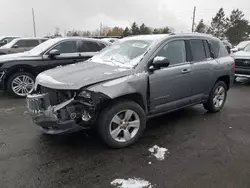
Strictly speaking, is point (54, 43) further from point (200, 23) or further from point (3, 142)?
point (200, 23)

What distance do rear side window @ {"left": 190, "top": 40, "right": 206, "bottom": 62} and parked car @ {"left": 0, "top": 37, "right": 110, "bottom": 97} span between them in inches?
158

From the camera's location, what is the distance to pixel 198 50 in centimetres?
494

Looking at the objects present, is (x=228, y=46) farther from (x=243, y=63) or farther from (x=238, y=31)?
(x=238, y=31)

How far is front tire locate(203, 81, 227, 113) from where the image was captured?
5352mm

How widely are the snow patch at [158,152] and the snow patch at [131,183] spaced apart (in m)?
0.63

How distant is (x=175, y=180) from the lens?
2.97 m

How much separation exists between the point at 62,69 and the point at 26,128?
1375 mm

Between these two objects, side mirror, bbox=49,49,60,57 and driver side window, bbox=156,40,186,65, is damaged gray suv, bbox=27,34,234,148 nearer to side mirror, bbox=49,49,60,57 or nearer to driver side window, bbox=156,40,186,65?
driver side window, bbox=156,40,186,65

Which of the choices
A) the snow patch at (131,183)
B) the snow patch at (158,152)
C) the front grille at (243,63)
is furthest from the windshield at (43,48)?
the front grille at (243,63)

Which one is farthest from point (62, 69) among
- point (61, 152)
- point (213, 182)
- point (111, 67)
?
point (213, 182)

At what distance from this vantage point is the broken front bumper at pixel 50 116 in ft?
11.0

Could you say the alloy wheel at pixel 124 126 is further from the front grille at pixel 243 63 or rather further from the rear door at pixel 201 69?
the front grille at pixel 243 63

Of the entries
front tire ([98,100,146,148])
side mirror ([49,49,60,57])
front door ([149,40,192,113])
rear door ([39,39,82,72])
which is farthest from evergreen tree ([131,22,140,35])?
front tire ([98,100,146,148])

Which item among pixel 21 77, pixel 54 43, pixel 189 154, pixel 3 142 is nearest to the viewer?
pixel 189 154
